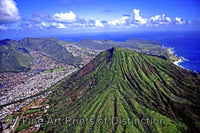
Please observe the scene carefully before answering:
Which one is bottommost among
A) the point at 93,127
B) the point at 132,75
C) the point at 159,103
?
the point at 93,127

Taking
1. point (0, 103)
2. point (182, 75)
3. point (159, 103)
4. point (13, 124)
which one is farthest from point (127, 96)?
point (0, 103)

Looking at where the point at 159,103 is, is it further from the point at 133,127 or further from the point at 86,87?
the point at 86,87

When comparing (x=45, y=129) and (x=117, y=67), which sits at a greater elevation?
(x=117, y=67)

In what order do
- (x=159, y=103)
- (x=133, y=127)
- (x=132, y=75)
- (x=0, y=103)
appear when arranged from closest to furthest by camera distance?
(x=133, y=127)
(x=159, y=103)
(x=132, y=75)
(x=0, y=103)

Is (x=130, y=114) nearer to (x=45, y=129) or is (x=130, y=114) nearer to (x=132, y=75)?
(x=132, y=75)

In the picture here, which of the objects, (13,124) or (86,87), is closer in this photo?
(13,124)

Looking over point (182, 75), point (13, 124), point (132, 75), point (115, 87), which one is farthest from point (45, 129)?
point (182, 75)

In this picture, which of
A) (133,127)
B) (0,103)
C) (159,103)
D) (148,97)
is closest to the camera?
(133,127)
